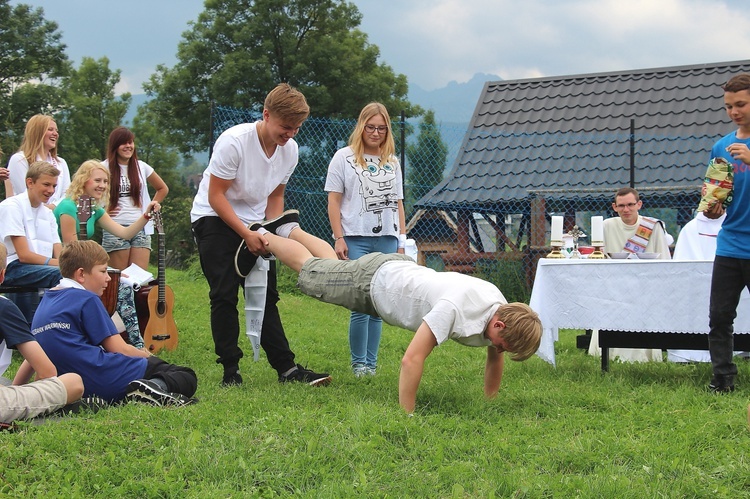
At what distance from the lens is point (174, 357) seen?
6.34 meters

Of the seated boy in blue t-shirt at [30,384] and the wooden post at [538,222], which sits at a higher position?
the wooden post at [538,222]

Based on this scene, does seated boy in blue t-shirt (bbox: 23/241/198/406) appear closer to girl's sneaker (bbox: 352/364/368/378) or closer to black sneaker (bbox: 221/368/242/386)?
black sneaker (bbox: 221/368/242/386)

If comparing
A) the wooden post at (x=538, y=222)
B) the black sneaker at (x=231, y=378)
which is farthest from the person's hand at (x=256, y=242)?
the wooden post at (x=538, y=222)

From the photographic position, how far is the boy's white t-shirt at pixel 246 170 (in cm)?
473

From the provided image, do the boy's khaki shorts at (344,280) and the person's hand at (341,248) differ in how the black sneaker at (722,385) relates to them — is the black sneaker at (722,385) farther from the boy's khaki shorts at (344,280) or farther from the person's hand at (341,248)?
the person's hand at (341,248)

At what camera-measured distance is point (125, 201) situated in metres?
6.78

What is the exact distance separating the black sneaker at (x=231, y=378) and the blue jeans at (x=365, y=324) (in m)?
0.88

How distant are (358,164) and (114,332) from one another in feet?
6.69

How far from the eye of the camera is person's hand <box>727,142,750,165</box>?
4617 mm

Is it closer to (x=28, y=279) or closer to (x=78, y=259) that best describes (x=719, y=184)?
(x=78, y=259)

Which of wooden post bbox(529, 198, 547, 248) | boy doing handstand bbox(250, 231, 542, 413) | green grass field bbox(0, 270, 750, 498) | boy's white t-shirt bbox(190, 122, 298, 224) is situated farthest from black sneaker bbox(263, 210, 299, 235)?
wooden post bbox(529, 198, 547, 248)

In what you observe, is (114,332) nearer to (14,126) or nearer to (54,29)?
(14,126)

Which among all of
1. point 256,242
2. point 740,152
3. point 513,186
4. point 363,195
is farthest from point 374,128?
point 513,186

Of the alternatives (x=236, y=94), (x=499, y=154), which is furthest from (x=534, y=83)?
(x=236, y=94)
